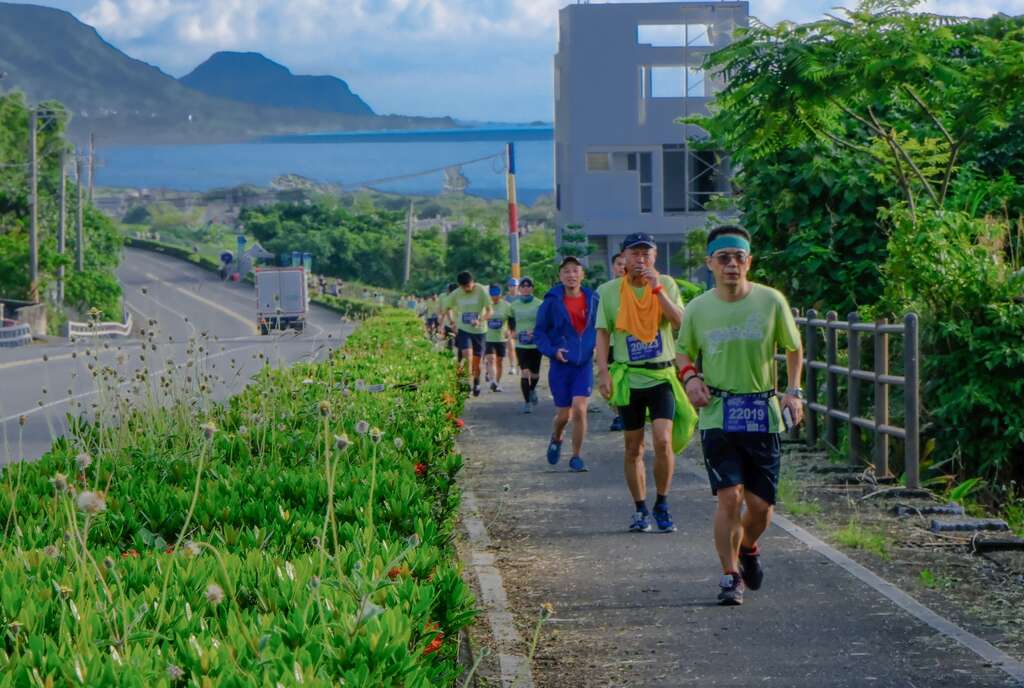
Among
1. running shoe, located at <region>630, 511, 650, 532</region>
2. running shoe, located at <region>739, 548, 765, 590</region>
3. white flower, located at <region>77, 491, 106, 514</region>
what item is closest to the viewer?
white flower, located at <region>77, 491, 106, 514</region>

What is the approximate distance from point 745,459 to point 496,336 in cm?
1602

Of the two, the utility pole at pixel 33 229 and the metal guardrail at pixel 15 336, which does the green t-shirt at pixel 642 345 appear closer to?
the metal guardrail at pixel 15 336

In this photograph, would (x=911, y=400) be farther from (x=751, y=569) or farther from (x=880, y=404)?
(x=751, y=569)

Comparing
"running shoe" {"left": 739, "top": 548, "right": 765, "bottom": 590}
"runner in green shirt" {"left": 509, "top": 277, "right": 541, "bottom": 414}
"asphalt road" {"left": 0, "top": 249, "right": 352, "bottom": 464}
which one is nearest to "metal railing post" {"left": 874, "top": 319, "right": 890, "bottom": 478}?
"asphalt road" {"left": 0, "top": 249, "right": 352, "bottom": 464}

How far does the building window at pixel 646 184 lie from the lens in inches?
2203

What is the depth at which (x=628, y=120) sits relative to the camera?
5556 cm

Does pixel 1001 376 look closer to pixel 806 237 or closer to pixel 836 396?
pixel 836 396

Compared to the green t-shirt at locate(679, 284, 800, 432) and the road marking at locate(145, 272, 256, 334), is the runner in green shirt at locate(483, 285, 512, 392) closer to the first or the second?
the green t-shirt at locate(679, 284, 800, 432)

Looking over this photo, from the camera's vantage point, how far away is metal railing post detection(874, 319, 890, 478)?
13.0 m

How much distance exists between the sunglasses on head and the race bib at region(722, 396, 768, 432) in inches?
27.5

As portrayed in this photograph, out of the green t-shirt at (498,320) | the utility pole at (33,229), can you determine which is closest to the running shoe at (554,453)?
the green t-shirt at (498,320)

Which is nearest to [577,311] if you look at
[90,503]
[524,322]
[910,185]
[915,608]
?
[915,608]

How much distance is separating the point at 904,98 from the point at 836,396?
13.0 feet

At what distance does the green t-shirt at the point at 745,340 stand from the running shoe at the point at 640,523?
2410mm
